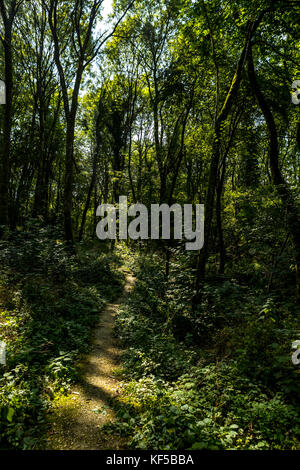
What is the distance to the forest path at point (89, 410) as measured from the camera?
337 cm

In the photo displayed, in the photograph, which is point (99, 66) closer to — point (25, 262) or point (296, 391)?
point (25, 262)

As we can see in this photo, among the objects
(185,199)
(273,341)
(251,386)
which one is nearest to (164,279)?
(273,341)

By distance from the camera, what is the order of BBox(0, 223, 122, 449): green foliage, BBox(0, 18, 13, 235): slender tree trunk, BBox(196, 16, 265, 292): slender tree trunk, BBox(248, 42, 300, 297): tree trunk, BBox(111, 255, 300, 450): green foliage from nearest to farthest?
BBox(111, 255, 300, 450): green foliage < BBox(0, 223, 122, 449): green foliage < BBox(248, 42, 300, 297): tree trunk < BBox(196, 16, 265, 292): slender tree trunk < BBox(0, 18, 13, 235): slender tree trunk

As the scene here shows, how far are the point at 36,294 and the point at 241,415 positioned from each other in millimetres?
6087

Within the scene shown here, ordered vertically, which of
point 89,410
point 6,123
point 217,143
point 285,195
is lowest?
point 89,410

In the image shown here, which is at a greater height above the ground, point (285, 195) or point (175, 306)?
point (285, 195)

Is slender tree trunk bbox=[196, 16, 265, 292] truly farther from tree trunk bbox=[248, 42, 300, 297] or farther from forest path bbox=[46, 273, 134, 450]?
forest path bbox=[46, 273, 134, 450]

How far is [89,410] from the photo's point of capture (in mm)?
3988

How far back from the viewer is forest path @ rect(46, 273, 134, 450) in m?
3.37

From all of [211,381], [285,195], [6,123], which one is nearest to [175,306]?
[211,381]

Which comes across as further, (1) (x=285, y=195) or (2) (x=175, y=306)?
(2) (x=175, y=306)

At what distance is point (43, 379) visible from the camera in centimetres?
435

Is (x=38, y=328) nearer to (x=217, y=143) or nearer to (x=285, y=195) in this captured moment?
(x=217, y=143)

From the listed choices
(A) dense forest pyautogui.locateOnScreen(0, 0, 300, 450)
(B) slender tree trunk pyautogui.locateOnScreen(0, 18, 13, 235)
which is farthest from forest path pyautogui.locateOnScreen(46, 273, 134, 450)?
(B) slender tree trunk pyautogui.locateOnScreen(0, 18, 13, 235)
